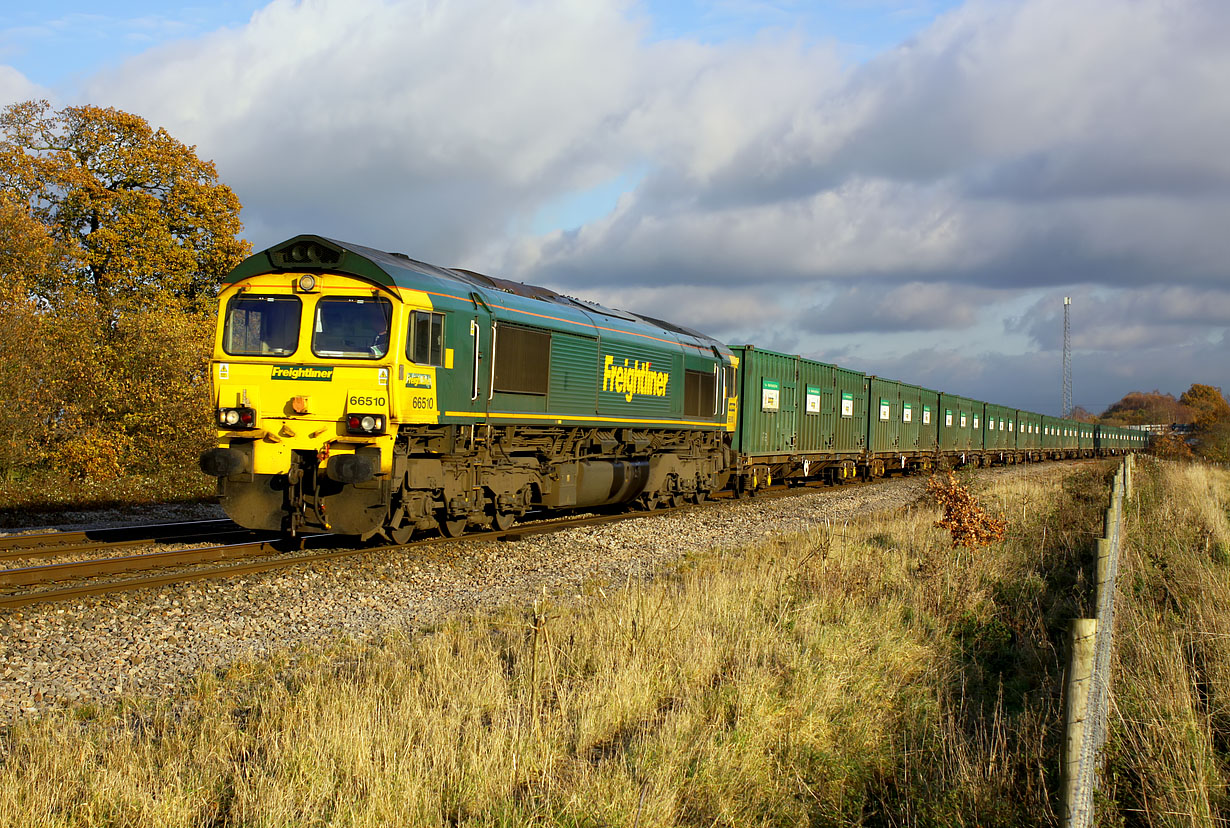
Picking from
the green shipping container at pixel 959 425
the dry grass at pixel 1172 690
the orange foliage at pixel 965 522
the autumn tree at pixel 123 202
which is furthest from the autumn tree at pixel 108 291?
the green shipping container at pixel 959 425

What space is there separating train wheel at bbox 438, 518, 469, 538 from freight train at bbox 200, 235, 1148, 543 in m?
0.02

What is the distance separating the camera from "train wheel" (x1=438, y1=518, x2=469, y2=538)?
13.4 meters

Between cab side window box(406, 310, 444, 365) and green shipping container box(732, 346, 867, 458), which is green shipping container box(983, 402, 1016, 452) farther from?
cab side window box(406, 310, 444, 365)

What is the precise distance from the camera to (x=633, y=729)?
5957 mm

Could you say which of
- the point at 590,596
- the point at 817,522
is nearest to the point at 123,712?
the point at 590,596

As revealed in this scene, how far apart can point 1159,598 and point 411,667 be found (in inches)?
337

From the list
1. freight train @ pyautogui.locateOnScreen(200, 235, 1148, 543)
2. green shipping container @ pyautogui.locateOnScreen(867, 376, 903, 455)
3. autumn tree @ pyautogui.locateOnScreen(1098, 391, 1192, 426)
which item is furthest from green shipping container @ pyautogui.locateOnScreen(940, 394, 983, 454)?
autumn tree @ pyautogui.locateOnScreen(1098, 391, 1192, 426)

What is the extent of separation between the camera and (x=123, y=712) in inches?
249

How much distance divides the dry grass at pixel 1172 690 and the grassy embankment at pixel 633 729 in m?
0.05

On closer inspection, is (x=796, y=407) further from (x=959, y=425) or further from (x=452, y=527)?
(x=959, y=425)

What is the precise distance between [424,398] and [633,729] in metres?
6.86

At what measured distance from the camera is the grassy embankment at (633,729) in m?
4.68

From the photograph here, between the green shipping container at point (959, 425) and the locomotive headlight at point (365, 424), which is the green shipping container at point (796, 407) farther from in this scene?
the locomotive headlight at point (365, 424)

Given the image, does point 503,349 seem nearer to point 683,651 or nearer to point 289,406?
point 289,406
